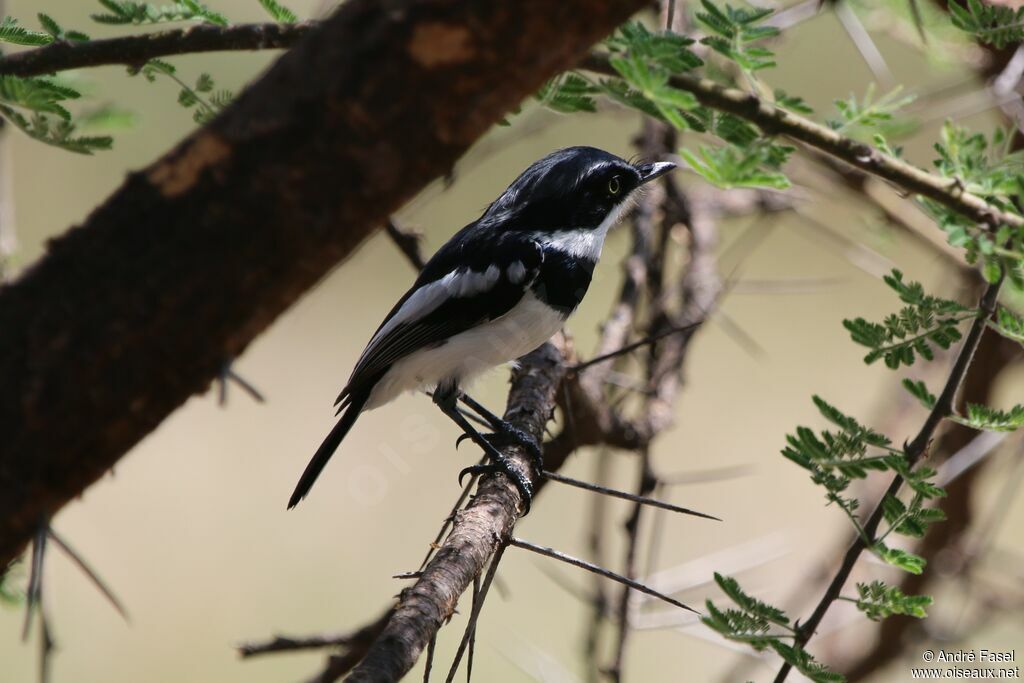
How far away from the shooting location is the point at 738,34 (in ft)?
7.14

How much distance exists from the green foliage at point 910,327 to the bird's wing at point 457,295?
146cm

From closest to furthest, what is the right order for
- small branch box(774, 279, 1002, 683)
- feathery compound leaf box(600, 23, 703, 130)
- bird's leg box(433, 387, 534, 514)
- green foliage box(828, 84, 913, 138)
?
1. feathery compound leaf box(600, 23, 703, 130)
2. small branch box(774, 279, 1002, 683)
3. green foliage box(828, 84, 913, 138)
4. bird's leg box(433, 387, 534, 514)

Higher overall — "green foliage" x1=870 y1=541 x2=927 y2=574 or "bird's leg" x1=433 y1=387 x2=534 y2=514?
"bird's leg" x1=433 y1=387 x2=534 y2=514

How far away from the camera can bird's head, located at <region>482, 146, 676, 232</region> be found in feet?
12.3

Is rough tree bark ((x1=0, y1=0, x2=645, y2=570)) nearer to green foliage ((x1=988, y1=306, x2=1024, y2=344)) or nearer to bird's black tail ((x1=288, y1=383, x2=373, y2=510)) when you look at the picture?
green foliage ((x1=988, y1=306, x2=1024, y2=344))

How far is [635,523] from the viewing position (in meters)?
3.37

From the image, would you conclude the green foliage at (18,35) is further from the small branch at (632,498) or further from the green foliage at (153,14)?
the small branch at (632,498)

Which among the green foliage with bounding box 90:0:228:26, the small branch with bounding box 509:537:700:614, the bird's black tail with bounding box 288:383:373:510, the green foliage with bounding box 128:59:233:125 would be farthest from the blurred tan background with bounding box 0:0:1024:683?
the small branch with bounding box 509:537:700:614

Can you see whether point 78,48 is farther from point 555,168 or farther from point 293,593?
point 293,593

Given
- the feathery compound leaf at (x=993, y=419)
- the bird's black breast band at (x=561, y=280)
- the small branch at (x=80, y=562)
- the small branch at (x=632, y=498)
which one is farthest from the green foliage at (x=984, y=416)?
the small branch at (x=80, y=562)

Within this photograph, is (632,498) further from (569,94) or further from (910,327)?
(569,94)

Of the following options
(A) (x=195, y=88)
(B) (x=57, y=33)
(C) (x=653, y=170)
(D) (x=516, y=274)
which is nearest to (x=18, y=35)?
(B) (x=57, y=33)

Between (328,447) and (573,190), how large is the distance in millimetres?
1331

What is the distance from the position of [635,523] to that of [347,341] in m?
5.76
